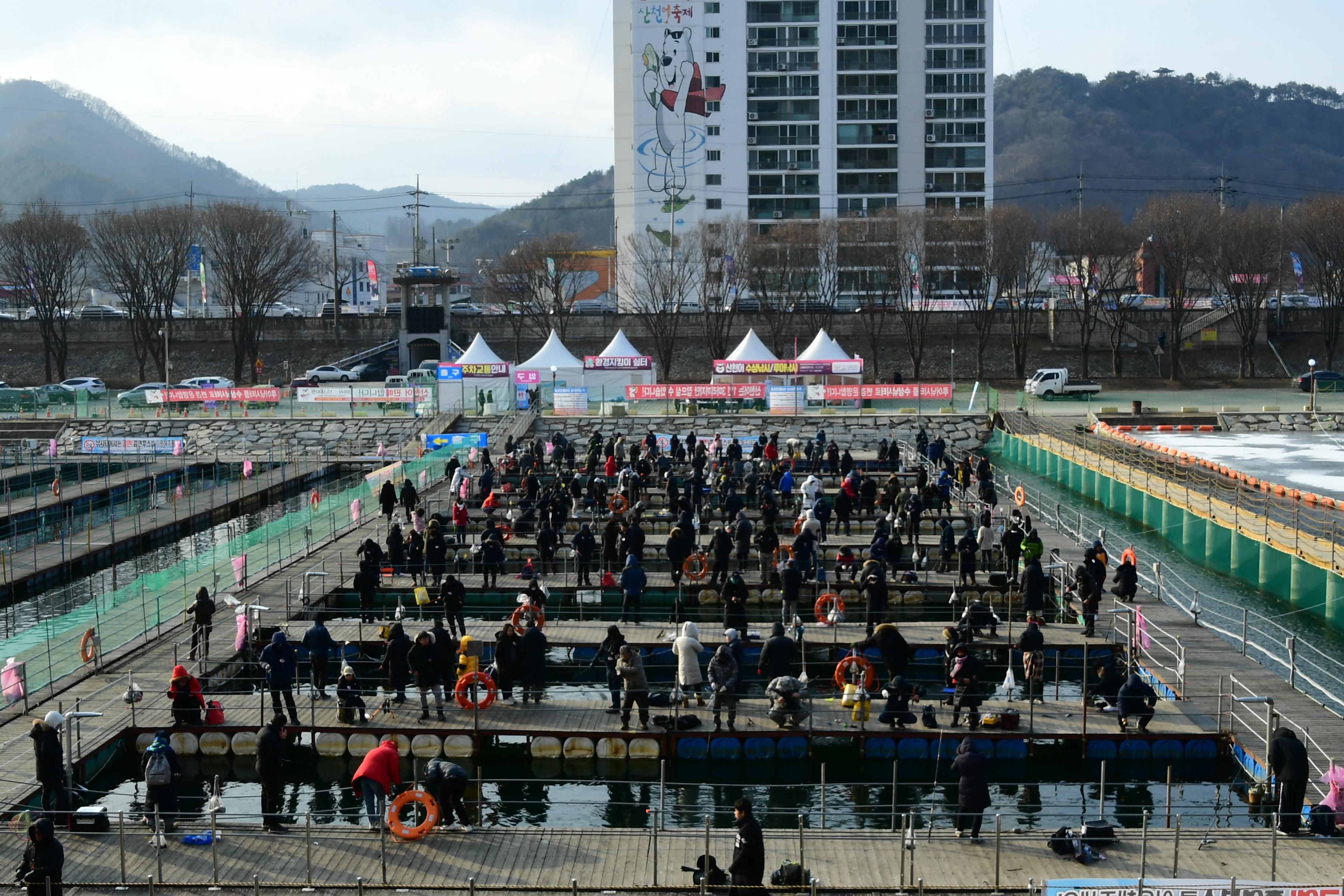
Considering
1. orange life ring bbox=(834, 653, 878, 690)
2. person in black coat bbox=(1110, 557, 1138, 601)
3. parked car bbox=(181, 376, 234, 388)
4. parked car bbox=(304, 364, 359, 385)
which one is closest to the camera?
orange life ring bbox=(834, 653, 878, 690)

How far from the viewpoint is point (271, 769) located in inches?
583

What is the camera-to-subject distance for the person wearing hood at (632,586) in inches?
923

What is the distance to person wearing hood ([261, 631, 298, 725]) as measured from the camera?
18.2 meters

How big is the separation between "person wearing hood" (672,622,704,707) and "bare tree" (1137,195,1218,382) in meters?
60.0

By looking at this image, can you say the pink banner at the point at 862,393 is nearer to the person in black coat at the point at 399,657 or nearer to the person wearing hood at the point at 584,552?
the person wearing hood at the point at 584,552

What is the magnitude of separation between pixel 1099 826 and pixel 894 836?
2.18m

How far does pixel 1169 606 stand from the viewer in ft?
84.6

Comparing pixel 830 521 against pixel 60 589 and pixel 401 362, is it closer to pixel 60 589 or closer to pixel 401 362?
pixel 60 589

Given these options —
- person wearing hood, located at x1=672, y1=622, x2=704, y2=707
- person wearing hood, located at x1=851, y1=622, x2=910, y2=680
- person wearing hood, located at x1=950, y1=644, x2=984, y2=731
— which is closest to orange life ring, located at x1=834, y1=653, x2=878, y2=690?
person wearing hood, located at x1=851, y1=622, x2=910, y2=680

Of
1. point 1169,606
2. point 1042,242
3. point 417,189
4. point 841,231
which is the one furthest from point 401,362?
point 1169,606

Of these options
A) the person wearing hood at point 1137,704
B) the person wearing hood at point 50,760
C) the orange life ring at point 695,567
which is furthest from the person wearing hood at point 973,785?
the orange life ring at point 695,567

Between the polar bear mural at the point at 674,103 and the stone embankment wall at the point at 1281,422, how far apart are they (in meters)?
60.5

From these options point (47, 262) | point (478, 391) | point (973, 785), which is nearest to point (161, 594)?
point (973, 785)

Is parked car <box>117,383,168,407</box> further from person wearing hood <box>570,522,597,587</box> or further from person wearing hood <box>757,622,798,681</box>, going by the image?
person wearing hood <box>757,622,798,681</box>
